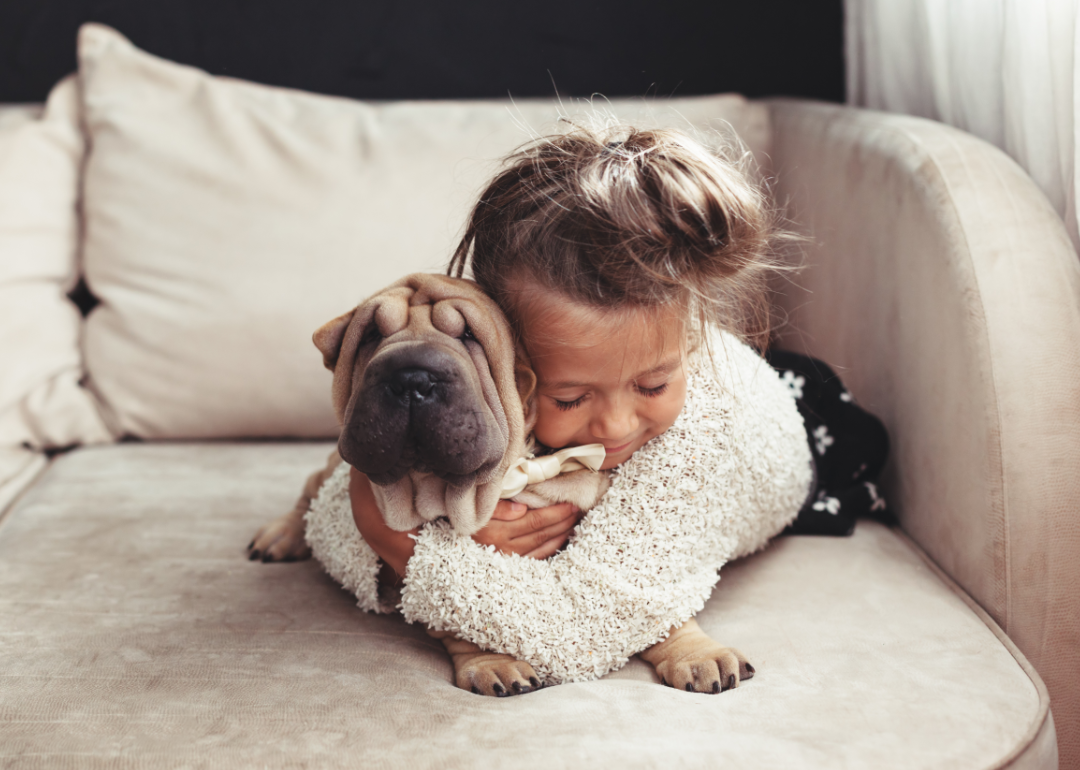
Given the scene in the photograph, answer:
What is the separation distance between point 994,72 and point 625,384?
733mm

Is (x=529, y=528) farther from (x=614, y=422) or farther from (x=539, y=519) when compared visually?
(x=614, y=422)

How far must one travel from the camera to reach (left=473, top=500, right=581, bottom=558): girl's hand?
87 cm

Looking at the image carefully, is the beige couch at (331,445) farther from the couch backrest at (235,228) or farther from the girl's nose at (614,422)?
the girl's nose at (614,422)

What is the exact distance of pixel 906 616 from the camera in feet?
2.87

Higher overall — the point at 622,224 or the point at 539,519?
the point at 622,224

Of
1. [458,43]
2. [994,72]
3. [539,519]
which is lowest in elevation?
[539,519]

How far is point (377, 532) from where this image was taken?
0.88m

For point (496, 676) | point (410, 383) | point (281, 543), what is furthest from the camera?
point (281, 543)

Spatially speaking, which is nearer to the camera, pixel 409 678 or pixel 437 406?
pixel 437 406

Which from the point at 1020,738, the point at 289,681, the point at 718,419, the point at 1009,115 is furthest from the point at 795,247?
the point at 289,681

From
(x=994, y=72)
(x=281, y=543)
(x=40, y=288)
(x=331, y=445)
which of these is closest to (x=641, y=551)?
(x=281, y=543)

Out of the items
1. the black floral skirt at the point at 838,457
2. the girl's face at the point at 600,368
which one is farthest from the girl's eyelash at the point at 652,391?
the black floral skirt at the point at 838,457

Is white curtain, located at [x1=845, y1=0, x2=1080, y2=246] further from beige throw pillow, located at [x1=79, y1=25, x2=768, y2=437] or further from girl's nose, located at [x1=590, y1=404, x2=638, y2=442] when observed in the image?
girl's nose, located at [x1=590, y1=404, x2=638, y2=442]

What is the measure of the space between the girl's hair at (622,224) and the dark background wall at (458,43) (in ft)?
3.19
